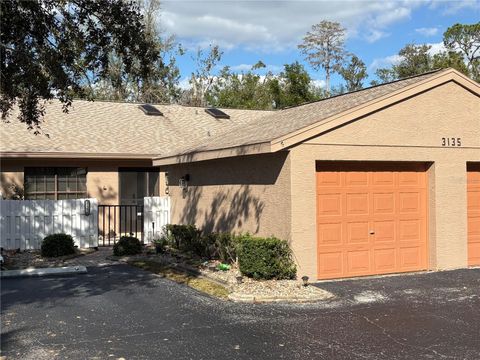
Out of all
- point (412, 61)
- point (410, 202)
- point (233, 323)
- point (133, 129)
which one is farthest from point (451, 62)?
point (233, 323)

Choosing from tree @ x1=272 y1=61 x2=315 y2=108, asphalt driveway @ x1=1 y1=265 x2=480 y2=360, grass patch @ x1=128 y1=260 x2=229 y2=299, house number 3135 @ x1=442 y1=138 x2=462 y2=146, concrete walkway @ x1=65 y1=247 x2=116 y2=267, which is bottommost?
asphalt driveway @ x1=1 y1=265 x2=480 y2=360

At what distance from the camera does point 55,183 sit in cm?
1792

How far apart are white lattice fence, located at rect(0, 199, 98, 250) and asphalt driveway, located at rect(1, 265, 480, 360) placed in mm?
4727

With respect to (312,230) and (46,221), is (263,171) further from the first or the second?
(46,221)

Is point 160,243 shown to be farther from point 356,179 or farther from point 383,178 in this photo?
point 383,178

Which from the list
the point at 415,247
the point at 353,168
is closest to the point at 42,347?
the point at 353,168

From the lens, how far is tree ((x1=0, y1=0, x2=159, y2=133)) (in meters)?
9.32

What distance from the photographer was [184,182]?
1631 cm

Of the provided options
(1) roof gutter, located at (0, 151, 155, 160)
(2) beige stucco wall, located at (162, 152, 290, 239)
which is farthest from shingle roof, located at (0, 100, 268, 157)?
(2) beige stucco wall, located at (162, 152, 290, 239)

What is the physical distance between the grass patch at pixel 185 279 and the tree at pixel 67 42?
13.8 feet

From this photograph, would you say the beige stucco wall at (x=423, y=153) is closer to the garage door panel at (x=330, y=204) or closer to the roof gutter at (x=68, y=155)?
the garage door panel at (x=330, y=204)

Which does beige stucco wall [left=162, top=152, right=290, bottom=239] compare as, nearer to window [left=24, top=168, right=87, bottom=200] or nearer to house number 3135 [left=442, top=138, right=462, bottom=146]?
window [left=24, top=168, right=87, bottom=200]

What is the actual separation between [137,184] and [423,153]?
422 inches

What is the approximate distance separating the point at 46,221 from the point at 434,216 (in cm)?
1042
